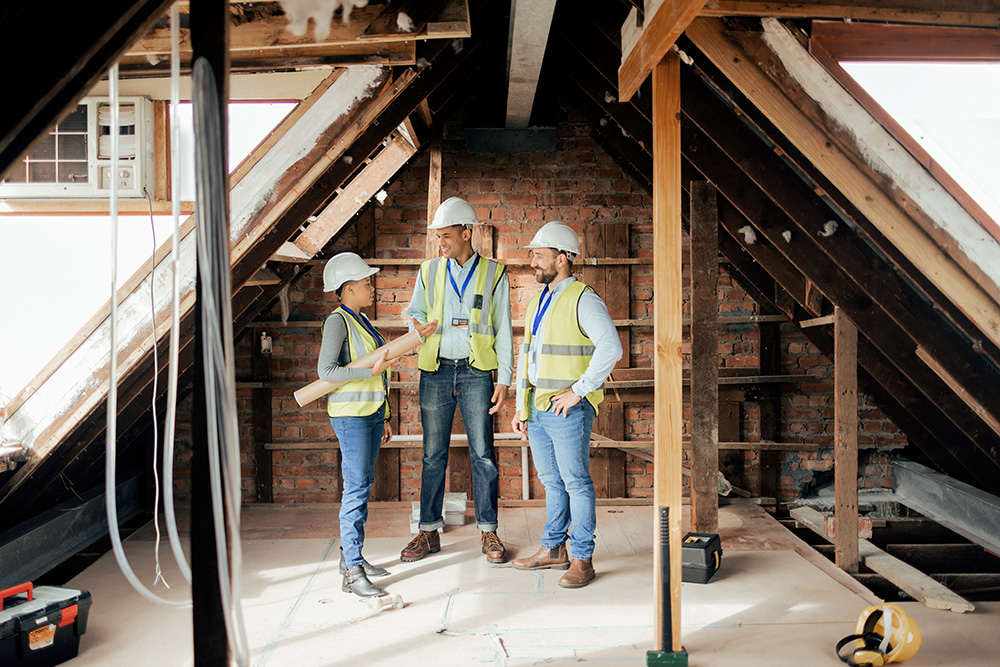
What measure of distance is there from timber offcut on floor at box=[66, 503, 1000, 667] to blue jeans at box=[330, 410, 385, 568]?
252mm

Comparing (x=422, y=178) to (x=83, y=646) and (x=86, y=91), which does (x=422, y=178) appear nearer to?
(x=83, y=646)

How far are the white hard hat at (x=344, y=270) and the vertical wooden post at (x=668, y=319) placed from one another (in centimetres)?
133

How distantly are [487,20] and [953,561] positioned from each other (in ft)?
A: 13.3

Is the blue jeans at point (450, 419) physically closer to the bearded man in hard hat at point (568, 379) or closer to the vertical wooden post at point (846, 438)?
the bearded man in hard hat at point (568, 379)

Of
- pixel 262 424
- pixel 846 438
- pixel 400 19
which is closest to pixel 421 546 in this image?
pixel 262 424

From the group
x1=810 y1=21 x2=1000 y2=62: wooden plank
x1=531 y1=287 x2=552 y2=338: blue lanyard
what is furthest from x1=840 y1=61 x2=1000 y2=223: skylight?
x1=531 y1=287 x2=552 y2=338: blue lanyard

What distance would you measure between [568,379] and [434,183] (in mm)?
1909

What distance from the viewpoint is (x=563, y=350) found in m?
3.21

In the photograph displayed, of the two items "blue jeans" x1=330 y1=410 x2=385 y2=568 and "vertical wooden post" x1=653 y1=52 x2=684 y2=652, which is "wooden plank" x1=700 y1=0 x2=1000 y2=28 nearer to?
"vertical wooden post" x1=653 y1=52 x2=684 y2=652

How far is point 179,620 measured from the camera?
2.89 m

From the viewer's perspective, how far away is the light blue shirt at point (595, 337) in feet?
10.1

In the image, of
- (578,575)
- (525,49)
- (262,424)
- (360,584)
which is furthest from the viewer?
(262,424)

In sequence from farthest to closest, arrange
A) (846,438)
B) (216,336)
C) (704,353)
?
(704,353)
(846,438)
(216,336)

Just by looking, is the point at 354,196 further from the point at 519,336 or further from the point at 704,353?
the point at 704,353
